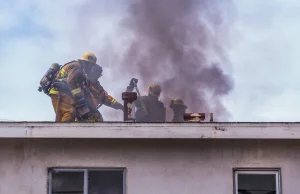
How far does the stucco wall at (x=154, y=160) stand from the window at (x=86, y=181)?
8 cm

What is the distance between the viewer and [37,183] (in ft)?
24.7

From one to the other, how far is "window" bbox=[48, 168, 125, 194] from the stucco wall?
0.26 ft

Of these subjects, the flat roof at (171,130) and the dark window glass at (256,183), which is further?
the dark window glass at (256,183)

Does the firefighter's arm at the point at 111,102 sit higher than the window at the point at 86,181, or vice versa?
the firefighter's arm at the point at 111,102

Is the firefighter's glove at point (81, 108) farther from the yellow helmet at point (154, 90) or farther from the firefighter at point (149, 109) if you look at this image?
the yellow helmet at point (154, 90)

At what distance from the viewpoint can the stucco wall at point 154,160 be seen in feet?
24.7

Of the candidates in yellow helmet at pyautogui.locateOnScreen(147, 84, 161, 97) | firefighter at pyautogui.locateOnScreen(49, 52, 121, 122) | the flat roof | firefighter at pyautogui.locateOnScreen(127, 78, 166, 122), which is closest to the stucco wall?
the flat roof

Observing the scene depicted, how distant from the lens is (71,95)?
12.2 metres

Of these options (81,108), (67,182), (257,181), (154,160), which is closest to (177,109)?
(81,108)

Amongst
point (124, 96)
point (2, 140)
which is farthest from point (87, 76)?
point (2, 140)

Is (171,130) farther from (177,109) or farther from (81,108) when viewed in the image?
(81,108)

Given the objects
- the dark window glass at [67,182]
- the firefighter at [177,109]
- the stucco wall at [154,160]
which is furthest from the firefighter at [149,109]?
the dark window glass at [67,182]

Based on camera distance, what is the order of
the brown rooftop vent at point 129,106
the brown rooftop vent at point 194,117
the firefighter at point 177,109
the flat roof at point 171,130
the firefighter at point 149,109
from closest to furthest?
the flat roof at point 171,130 < the brown rooftop vent at point 194,117 < the brown rooftop vent at point 129,106 < the firefighter at point 177,109 < the firefighter at point 149,109

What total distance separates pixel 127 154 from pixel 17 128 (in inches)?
53.8
